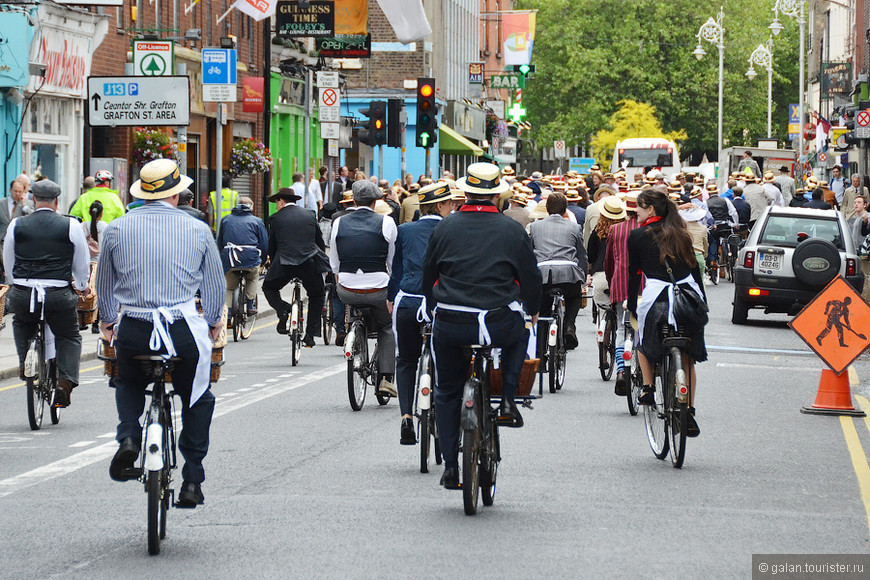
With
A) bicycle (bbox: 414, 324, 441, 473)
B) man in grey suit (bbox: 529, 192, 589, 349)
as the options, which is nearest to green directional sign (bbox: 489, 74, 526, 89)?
man in grey suit (bbox: 529, 192, 589, 349)

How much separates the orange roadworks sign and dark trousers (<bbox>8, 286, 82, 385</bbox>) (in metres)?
5.88

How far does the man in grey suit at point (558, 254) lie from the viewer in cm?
1521

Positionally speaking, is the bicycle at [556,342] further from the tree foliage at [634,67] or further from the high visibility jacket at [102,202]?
the tree foliage at [634,67]

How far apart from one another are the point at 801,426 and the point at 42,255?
19.7 ft

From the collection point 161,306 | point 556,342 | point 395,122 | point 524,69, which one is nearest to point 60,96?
point 395,122

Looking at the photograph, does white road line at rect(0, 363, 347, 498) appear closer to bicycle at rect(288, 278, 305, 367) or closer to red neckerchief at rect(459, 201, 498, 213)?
bicycle at rect(288, 278, 305, 367)

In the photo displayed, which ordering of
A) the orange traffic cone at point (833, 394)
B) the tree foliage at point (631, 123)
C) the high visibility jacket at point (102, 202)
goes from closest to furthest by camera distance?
the orange traffic cone at point (833, 394)
the high visibility jacket at point (102, 202)
the tree foliage at point (631, 123)

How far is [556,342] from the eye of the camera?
591 inches

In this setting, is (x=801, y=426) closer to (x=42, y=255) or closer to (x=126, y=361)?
(x=42, y=255)

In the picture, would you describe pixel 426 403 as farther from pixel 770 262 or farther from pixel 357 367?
pixel 770 262

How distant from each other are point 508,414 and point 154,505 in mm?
2188

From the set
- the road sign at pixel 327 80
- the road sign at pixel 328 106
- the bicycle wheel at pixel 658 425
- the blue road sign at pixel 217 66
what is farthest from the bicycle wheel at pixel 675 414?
the road sign at pixel 327 80

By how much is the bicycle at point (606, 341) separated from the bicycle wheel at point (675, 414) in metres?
4.64

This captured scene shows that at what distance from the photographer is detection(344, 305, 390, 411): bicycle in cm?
1328
